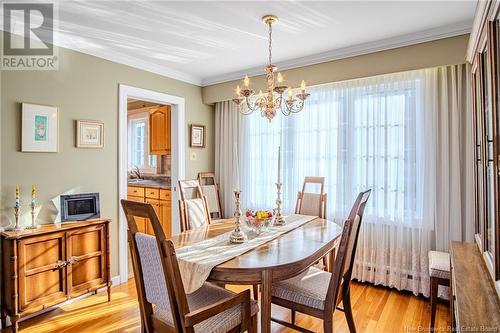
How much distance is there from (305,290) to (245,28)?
87.7 inches

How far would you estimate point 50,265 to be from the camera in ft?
8.04

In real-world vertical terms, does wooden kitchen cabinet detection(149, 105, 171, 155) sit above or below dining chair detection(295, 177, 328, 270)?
above

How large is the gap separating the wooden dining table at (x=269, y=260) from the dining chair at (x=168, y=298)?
0.35ft

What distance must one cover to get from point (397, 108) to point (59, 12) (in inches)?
126

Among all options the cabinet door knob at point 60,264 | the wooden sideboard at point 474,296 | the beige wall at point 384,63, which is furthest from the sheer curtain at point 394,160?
the cabinet door knob at point 60,264

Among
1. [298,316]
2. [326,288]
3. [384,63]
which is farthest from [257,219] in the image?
[384,63]

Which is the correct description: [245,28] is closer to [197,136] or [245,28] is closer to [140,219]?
[197,136]

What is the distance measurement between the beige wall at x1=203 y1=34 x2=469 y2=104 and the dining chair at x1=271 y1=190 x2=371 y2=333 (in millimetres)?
1657

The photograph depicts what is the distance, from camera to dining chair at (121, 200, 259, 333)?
55.1 inches

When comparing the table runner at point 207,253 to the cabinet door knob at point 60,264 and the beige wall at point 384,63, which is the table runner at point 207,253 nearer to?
the cabinet door knob at point 60,264

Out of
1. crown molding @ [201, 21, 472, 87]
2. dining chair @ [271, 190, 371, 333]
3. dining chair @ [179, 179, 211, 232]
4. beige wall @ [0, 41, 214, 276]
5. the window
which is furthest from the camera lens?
the window

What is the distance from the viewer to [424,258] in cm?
289
